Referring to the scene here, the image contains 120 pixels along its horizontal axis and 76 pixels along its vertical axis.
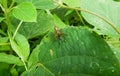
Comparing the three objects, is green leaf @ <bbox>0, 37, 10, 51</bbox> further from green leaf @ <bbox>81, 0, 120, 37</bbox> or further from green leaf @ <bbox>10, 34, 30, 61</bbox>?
green leaf @ <bbox>81, 0, 120, 37</bbox>

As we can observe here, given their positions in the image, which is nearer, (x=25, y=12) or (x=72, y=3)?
(x=25, y=12)

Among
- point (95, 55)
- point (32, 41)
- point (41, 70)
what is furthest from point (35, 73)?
point (32, 41)

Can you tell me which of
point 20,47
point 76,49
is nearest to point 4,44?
point 20,47

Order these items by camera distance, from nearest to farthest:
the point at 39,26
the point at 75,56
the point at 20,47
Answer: the point at 75,56, the point at 20,47, the point at 39,26

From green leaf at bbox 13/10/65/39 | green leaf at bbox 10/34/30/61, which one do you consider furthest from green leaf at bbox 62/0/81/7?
green leaf at bbox 10/34/30/61

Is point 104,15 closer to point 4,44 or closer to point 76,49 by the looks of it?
point 76,49

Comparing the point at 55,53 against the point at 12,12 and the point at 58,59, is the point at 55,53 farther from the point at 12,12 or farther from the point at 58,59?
the point at 12,12

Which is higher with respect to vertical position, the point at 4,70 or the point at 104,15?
the point at 104,15
